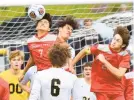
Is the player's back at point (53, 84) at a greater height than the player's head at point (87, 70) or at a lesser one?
lesser

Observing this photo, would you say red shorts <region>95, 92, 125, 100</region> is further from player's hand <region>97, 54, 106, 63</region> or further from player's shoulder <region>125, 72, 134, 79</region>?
player's shoulder <region>125, 72, 134, 79</region>

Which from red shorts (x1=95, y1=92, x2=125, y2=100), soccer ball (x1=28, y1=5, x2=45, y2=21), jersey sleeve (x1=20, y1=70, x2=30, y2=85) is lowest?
red shorts (x1=95, y1=92, x2=125, y2=100)

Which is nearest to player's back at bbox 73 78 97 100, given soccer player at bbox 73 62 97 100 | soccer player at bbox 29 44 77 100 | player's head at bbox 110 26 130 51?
soccer player at bbox 73 62 97 100

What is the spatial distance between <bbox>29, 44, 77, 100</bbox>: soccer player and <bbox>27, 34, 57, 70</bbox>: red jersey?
1.53 meters

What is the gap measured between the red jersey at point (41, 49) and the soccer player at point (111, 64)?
22.2 inches

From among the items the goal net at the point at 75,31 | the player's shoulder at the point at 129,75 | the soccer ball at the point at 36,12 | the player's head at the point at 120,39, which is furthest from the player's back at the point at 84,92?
the player's head at the point at 120,39

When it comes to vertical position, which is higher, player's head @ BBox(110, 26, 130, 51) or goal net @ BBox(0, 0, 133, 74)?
goal net @ BBox(0, 0, 133, 74)

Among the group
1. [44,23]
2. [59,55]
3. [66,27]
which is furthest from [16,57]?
[59,55]

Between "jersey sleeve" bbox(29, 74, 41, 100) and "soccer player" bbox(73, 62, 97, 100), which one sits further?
"soccer player" bbox(73, 62, 97, 100)

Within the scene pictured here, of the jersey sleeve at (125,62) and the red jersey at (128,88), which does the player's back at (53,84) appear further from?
the red jersey at (128,88)

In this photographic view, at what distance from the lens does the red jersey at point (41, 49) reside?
823 centimetres

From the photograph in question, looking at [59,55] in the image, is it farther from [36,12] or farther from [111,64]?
[36,12]

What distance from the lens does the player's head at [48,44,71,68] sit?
6625 mm

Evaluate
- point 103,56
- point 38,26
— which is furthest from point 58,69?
point 38,26
